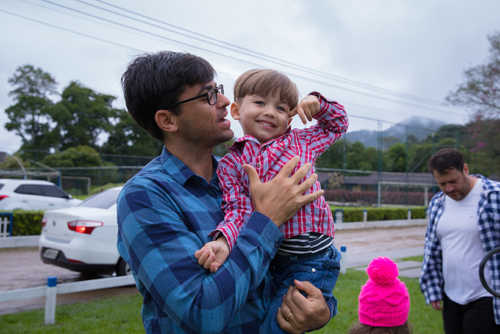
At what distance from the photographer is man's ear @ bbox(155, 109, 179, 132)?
1720 mm

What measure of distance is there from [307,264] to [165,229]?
0.62 metres

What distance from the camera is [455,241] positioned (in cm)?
348

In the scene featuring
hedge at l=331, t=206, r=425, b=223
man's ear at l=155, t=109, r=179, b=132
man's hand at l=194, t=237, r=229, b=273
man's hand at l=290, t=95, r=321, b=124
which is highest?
man's hand at l=290, t=95, r=321, b=124

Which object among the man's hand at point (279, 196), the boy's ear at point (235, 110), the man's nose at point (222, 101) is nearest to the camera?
the man's hand at point (279, 196)

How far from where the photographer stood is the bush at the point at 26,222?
42.0 feet

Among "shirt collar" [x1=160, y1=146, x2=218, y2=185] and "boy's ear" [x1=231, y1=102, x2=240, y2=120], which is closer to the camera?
"shirt collar" [x1=160, y1=146, x2=218, y2=185]

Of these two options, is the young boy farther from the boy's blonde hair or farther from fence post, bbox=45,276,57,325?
fence post, bbox=45,276,57,325

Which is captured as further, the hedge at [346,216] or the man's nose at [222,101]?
the hedge at [346,216]

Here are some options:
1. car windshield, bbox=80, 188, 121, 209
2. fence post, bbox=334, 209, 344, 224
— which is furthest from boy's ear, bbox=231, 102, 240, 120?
fence post, bbox=334, 209, 344, 224

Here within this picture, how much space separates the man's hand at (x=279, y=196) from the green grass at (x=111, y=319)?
4240 millimetres

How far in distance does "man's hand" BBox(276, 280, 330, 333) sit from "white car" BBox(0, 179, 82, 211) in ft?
51.7

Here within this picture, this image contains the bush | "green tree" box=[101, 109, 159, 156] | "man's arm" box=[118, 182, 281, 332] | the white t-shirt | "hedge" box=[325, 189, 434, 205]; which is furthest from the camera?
"green tree" box=[101, 109, 159, 156]

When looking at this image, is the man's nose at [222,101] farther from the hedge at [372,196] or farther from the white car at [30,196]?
the hedge at [372,196]

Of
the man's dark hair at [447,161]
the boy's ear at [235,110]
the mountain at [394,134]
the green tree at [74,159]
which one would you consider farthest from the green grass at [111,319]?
the green tree at [74,159]
